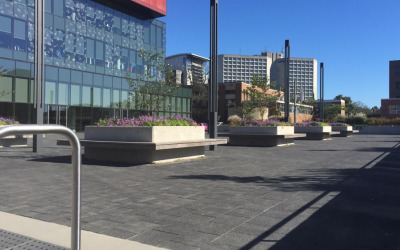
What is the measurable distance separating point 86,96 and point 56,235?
107 ft

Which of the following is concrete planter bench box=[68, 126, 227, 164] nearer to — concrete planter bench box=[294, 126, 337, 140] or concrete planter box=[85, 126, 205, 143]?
concrete planter box=[85, 126, 205, 143]

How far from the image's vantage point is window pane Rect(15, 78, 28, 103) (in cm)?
2994

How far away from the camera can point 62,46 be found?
33.3 m

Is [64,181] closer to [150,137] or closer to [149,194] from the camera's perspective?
[149,194]

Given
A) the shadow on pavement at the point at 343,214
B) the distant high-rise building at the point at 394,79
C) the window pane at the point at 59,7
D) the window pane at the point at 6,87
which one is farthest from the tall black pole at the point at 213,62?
the distant high-rise building at the point at 394,79

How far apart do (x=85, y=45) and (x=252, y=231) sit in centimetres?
3445

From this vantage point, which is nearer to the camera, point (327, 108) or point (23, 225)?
Result: point (23, 225)

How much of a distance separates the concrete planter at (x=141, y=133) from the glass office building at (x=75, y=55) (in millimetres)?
20025

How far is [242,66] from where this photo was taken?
539 ft

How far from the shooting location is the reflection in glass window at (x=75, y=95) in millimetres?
33625

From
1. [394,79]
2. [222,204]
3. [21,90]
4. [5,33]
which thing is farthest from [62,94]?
[394,79]

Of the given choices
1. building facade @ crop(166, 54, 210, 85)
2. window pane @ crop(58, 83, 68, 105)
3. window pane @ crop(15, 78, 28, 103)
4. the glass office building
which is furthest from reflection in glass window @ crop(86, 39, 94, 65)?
building facade @ crop(166, 54, 210, 85)

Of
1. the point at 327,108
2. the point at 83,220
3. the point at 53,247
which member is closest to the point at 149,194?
the point at 83,220

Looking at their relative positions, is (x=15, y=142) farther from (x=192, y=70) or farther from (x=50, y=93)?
(x=192, y=70)
